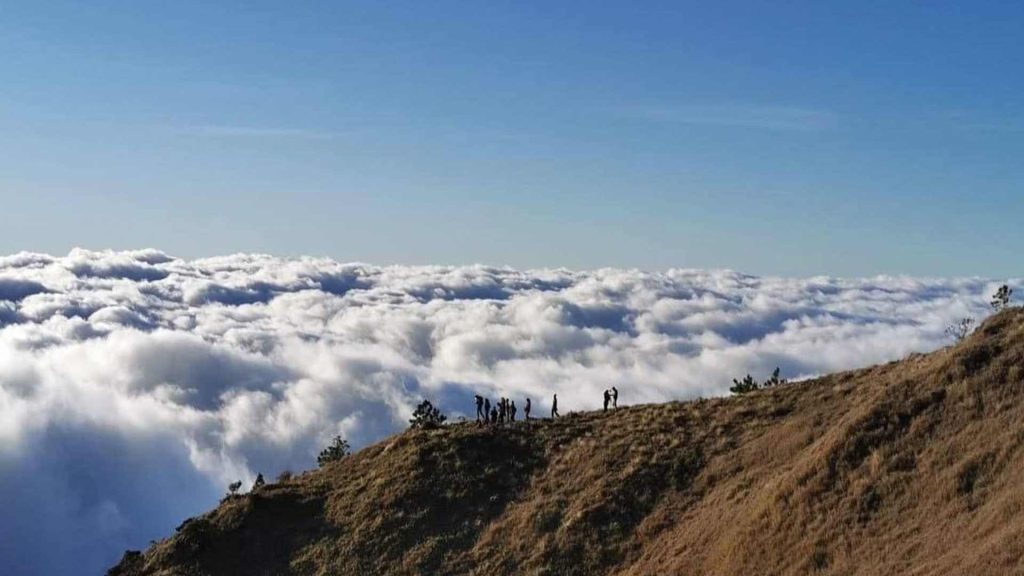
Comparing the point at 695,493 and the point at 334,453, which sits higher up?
the point at 334,453

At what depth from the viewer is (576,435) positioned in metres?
43.9

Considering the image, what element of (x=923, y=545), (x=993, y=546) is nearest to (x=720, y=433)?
(x=923, y=545)

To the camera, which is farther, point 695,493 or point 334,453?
point 334,453

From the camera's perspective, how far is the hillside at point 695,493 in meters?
24.7

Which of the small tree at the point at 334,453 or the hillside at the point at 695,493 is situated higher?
the small tree at the point at 334,453

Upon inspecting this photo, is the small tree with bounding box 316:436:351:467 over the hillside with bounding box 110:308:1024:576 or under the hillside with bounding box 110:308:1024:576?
over

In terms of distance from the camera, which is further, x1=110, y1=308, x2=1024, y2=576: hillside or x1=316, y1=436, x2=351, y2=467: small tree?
x1=316, y1=436, x2=351, y2=467: small tree

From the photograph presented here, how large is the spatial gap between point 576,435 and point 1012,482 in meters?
23.0

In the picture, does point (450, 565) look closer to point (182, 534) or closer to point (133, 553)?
point (182, 534)

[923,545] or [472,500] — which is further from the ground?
[472,500]

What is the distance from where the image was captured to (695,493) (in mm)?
34344

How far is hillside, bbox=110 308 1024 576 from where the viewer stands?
971 inches

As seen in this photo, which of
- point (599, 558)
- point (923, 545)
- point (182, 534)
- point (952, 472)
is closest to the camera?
point (923, 545)

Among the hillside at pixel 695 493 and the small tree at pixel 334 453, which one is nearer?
the hillside at pixel 695 493
